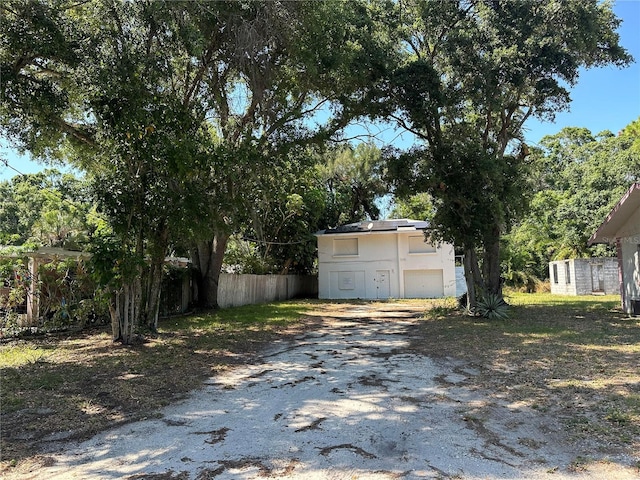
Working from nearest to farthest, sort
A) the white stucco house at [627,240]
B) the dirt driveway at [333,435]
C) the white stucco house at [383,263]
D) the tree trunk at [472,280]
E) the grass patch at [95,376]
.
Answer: the dirt driveway at [333,435], the grass patch at [95,376], the white stucco house at [627,240], the tree trunk at [472,280], the white stucco house at [383,263]

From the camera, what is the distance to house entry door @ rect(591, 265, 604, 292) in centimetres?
2569

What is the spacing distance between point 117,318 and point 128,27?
6.23m

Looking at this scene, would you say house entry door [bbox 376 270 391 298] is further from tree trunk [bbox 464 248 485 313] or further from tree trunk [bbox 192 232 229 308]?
tree trunk [bbox 464 248 485 313]

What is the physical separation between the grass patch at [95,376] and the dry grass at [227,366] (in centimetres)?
2

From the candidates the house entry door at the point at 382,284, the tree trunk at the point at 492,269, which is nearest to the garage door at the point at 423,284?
the house entry door at the point at 382,284

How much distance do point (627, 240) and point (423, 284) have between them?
15.7 meters

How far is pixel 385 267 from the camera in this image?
3034cm

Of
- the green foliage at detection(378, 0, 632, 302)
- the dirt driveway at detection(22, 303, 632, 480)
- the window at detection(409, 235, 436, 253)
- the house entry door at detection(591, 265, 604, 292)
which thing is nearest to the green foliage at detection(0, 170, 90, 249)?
the dirt driveway at detection(22, 303, 632, 480)

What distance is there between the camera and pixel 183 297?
1895cm

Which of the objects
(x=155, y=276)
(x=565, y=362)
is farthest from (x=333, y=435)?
(x=155, y=276)

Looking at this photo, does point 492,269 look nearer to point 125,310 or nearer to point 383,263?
point 125,310

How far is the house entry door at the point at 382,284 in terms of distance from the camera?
30250 millimetres

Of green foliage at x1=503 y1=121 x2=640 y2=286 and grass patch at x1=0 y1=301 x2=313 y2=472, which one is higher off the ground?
green foliage at x1=503 y1=121 x2=640 y2=286

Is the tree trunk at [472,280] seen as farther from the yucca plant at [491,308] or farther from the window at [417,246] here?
the window at [417,246]
